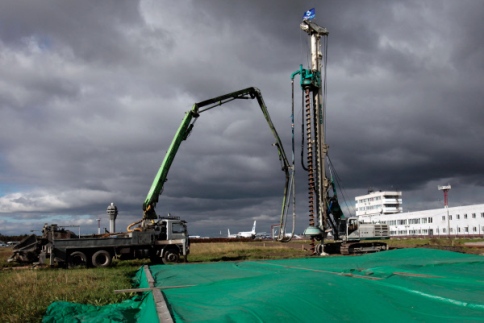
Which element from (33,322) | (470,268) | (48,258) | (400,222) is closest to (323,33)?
(470,268)

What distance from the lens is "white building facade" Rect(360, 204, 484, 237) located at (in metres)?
71.3

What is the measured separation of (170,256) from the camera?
71.9ft

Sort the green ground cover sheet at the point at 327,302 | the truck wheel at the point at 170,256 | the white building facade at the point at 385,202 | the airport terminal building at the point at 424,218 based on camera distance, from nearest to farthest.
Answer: the green ground cover sheet at the point at 327,302 → the truck wheel at the point at 170,256 → the airport terminal building at the point at 424,218 → the white building facade at the point at 385,202

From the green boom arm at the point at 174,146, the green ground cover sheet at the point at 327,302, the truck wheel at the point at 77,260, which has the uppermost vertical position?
the green boom arm at the point at 174,146

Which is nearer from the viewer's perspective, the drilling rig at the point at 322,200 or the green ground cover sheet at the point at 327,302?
the green ground cover sheet at the point at 327,302

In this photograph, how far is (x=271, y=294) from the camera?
631 cm

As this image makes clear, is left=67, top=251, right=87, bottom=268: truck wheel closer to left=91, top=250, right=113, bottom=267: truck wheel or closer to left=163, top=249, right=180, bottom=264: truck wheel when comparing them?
left=91, top=250, right=113, bottom=267: truck wheel

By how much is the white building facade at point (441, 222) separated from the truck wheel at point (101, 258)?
159 ft

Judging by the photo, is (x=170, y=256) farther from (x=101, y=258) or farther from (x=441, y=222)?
(x=441, y=222)

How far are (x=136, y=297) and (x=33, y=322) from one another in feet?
7.13

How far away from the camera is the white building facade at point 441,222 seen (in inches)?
2808

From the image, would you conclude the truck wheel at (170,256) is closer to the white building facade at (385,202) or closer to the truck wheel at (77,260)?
the truck wheel at (77,260)

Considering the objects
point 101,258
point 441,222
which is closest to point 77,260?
point 101,258

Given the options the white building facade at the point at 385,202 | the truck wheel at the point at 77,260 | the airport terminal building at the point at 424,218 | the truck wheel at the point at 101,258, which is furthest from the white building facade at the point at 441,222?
the truck wheel at the point at 77,260
